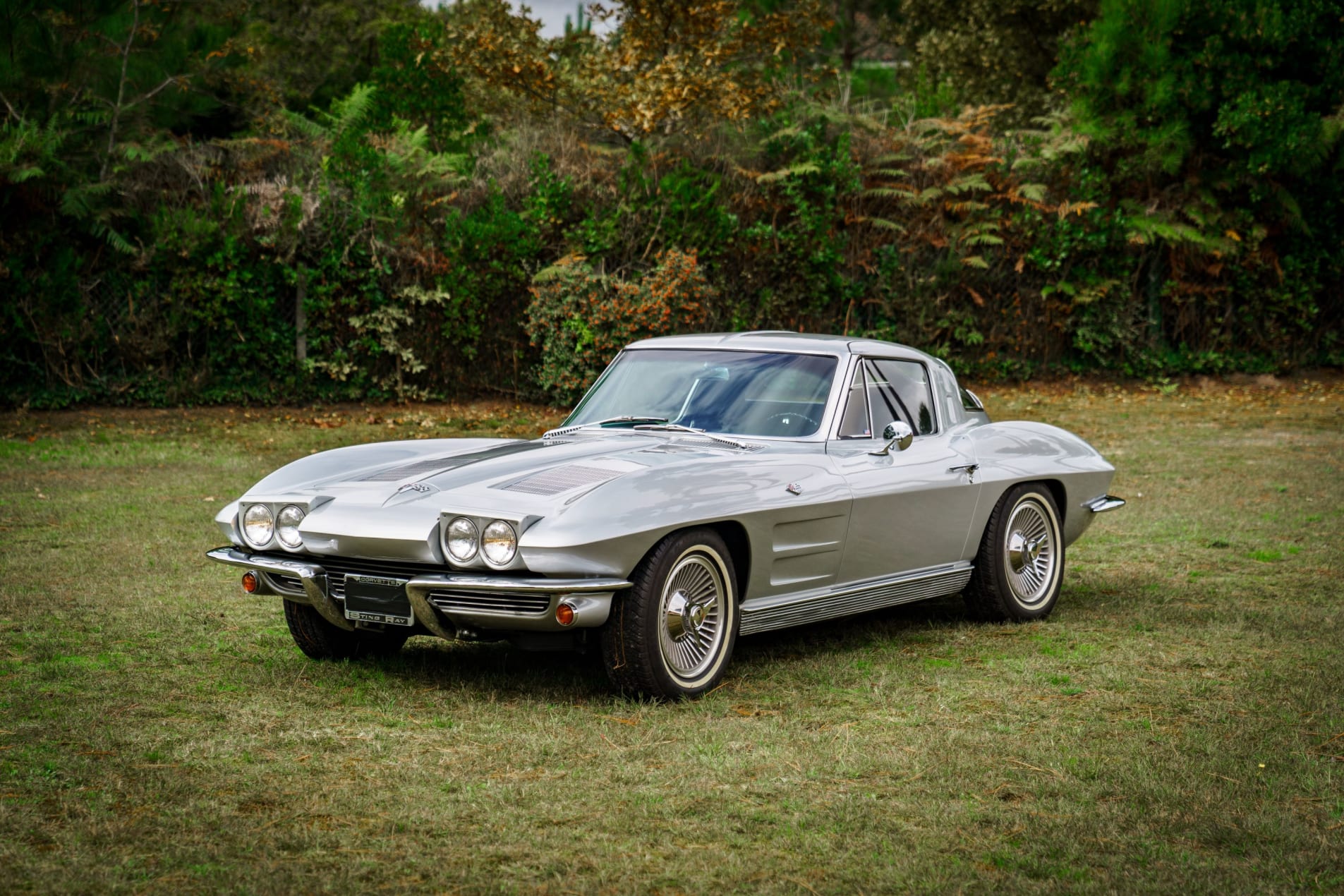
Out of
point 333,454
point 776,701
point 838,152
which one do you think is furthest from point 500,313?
point 776,701

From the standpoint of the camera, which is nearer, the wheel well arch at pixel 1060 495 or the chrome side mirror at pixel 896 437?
the chrome side mirror at pixel 896 437

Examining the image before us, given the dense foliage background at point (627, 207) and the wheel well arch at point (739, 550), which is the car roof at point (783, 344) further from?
the dense foliage background at point (627, 207)

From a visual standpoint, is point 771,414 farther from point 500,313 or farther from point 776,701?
point 500,313

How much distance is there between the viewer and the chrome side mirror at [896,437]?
619 centimetres

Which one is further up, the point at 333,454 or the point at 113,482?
the point at 333,454

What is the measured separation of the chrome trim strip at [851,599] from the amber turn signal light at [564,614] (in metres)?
0.93

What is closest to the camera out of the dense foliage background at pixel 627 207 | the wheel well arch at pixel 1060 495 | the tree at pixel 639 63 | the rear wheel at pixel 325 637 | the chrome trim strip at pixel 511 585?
the chrome trim strip at pixel 511 585

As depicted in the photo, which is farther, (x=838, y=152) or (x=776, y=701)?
(x=838, y=152)

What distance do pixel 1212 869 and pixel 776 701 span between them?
202cm

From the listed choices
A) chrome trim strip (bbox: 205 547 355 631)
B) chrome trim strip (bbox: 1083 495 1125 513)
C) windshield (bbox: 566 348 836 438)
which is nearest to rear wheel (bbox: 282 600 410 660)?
chrome trim strip (bbox: 205 547 355 631)

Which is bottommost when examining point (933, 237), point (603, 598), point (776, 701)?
point (776, 701)

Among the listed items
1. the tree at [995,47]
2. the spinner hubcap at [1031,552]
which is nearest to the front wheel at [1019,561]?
the spinner hubcap at [1031,552]

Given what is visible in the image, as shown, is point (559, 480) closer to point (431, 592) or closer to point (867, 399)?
point (431, 592)

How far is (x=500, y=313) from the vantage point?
17.4 m
